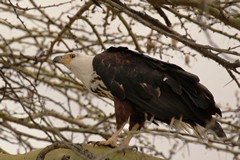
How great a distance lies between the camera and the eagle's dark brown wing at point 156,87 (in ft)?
12.5

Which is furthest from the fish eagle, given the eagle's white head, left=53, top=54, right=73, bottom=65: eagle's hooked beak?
left=53, top=54, right=73, bottom=65: eagle's hooked beak

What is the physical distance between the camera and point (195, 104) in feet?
12.4

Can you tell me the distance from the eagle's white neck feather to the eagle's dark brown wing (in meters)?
0.09

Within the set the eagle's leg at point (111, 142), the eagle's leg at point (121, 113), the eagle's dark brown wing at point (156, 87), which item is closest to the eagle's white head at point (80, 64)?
the eagle's dark brown wing at point (156, 87)

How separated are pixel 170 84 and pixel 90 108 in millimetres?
2316

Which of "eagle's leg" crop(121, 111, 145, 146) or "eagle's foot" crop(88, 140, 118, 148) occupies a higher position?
"eagle's leg" crop(121, 111, 145, 146)

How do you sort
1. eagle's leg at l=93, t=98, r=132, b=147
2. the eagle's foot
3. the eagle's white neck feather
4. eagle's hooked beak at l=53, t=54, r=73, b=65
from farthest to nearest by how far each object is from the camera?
eagle's hooked beak at l=53, t=54, r=73, b=65 → the eagle's white neck feather → eagle's leg at l=93, t=98, r=132, b=147 → the eagle's foot

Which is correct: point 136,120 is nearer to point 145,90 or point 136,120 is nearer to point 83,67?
point 145,90

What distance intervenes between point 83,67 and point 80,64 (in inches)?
2.3

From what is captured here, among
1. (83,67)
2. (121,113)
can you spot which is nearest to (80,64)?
(83,67)

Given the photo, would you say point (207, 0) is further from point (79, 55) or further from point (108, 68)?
point (79, 55)

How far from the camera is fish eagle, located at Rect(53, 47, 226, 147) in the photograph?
383cm

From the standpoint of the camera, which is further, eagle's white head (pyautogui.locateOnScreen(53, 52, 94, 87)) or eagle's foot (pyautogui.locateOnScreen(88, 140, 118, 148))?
eagle's white head (pyautogui.locateOnScreen(53, 52, 94, 87))

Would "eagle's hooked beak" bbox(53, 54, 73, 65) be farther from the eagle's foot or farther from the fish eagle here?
the eagle's foot
